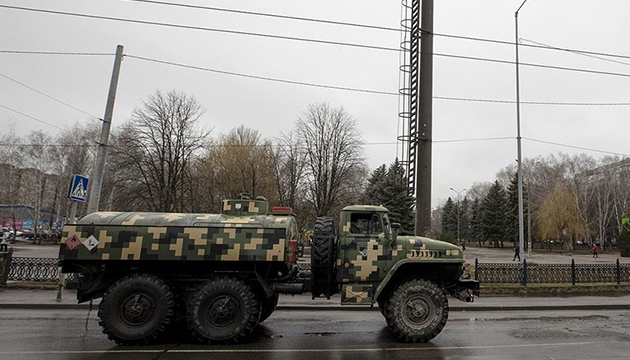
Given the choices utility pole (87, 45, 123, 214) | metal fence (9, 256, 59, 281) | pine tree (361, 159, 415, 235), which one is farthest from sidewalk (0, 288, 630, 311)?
pine tree (361, 159, 415, 235)

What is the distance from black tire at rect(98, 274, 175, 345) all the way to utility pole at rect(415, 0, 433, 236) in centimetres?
895

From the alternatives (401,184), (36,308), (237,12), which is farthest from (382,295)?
(401,184)

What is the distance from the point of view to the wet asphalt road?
648 centimetres

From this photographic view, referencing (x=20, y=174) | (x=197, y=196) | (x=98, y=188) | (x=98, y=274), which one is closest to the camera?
(x=98, y=274)

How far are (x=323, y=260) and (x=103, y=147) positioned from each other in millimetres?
8684

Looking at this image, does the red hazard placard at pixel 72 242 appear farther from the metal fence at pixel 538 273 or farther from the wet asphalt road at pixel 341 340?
the metal fence at pixel 538 273

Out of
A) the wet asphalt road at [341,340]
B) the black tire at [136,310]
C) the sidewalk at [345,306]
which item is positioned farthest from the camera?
the sidewalk at [345,306]

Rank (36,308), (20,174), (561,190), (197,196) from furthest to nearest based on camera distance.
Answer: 1. (561,190)
2. (20,174)
3. (197,196)
4. (36,308)

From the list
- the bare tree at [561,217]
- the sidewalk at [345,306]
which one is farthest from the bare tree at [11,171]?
the bare tree at [561,217]

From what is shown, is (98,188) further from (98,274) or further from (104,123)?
(98,274)

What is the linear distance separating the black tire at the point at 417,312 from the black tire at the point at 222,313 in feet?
8.98

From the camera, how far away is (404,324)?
7.35m

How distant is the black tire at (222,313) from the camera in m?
7.12

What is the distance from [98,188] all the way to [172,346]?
276 inches
